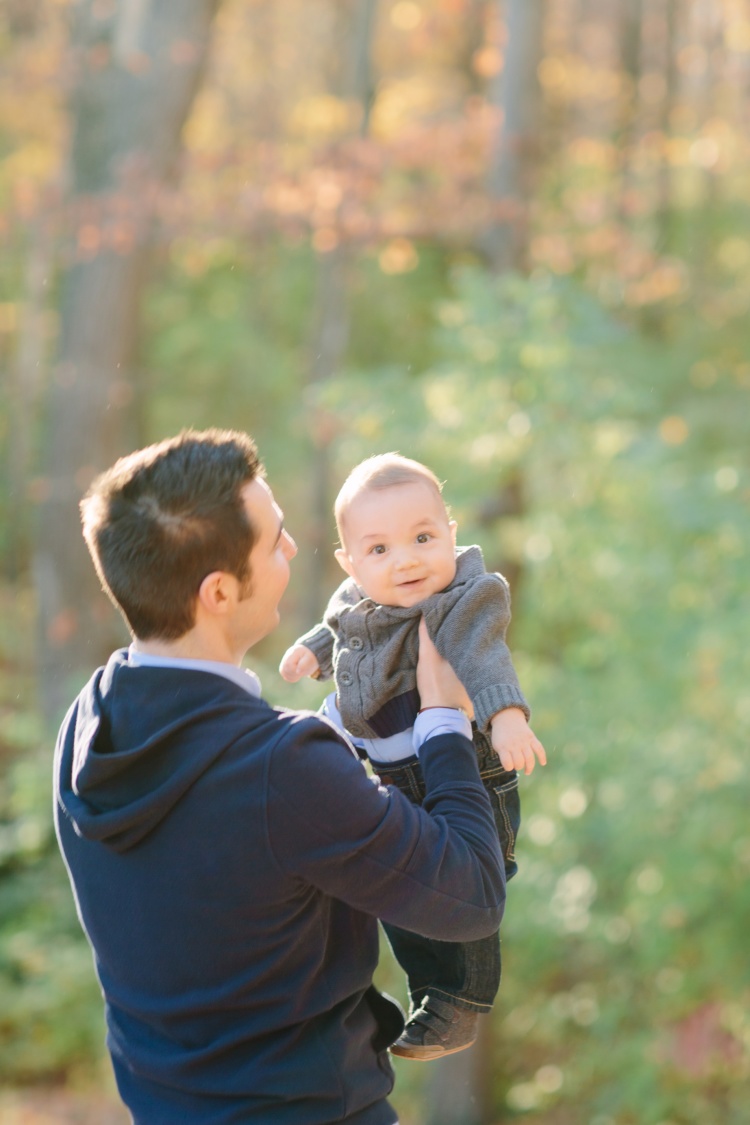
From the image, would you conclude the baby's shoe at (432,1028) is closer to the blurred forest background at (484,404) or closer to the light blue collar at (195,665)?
the light blue collar at (195,665)

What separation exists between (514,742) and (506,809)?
22cm

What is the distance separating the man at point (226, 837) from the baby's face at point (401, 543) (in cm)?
21

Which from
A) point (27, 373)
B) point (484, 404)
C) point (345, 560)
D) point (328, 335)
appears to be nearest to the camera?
point (345, 560)

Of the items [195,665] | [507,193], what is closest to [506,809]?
[195,665]

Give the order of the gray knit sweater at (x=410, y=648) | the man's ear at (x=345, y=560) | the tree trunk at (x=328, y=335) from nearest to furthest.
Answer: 1. the gray knit sweater at (x=410, y=648)
2. the man's ear at (x=345, y=560)
3. the tree trunk at (x=328, y=335)

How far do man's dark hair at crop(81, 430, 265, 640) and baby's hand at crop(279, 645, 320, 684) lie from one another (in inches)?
15.2

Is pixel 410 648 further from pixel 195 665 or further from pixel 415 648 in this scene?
pixel 195 665

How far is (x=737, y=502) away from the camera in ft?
17.9

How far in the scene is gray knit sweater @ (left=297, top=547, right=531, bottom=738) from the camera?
1674mm

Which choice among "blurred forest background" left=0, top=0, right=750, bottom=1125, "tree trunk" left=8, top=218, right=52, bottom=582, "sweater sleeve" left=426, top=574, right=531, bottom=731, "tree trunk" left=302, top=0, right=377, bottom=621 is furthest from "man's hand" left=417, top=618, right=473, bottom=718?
"tree trunk" left=8, top=218, right=52, bottom=582

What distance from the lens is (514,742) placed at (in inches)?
61.9

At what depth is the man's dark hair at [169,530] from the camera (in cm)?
147

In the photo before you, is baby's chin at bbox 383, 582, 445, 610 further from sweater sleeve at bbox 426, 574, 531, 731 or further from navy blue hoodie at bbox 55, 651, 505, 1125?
navy blue hoodie at bbox 55, 651, 505, 1125

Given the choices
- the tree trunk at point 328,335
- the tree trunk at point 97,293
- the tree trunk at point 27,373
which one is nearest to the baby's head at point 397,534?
the tree trunk at point 328,335
